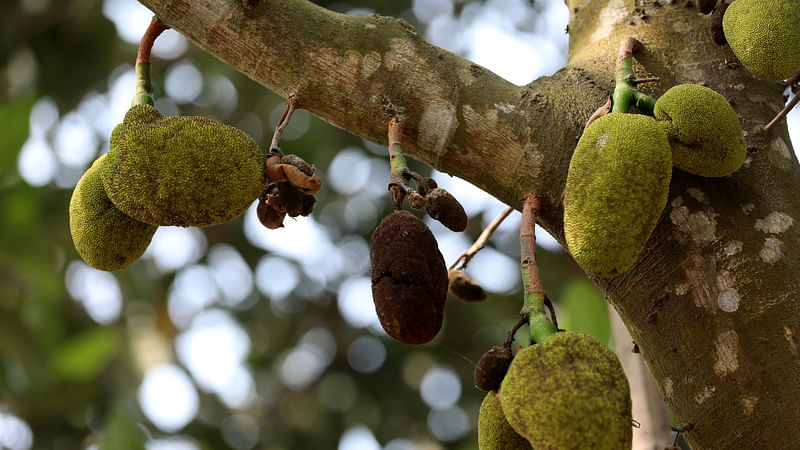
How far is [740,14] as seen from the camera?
1.40 meters

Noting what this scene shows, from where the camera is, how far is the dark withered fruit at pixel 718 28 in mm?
1487

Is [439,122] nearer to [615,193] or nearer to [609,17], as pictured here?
[615,193]

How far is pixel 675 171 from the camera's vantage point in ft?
4.39

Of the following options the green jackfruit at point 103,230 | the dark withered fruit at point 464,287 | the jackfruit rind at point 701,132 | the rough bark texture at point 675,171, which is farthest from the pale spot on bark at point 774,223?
the green jackfruit at point 103,230

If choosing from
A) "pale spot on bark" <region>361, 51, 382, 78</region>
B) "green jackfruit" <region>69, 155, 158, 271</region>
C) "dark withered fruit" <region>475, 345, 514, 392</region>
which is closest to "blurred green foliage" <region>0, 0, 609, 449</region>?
A: "green jackfruit" <region>69, 155, 158, 271</region>

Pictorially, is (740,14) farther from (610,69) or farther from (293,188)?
(293,188)

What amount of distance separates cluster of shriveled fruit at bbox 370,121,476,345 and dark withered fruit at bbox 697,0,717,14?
2.01ft

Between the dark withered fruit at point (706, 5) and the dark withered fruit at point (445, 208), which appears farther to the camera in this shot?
the dark withered fruit at point (706, 5)

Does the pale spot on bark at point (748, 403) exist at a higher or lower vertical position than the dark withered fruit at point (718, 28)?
lower

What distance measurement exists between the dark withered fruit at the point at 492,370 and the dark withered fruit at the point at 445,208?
0.21 metres

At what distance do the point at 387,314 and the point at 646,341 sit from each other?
44cm

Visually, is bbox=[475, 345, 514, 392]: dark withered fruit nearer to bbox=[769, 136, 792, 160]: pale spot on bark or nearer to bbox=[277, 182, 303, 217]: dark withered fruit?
bbox=[277, 182, 303, 217]: dark withered fruit

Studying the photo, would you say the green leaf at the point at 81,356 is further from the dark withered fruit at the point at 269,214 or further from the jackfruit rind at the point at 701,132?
the jackfruit rind at the point at 701,132

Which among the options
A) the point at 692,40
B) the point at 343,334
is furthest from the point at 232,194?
the point at 343,334
